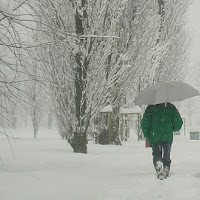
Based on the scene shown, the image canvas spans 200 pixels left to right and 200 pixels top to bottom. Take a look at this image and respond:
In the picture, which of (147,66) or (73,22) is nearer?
(73,22)

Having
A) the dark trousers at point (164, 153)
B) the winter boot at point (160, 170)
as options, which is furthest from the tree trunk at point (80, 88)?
the winter boot at point (160, 170)

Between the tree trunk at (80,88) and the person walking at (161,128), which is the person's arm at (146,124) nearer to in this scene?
the person walking at (161,128)

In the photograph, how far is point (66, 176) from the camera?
618cm

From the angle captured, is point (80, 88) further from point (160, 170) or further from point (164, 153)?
point (160, 170)

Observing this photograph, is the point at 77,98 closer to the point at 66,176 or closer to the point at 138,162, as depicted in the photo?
the point at 138,162

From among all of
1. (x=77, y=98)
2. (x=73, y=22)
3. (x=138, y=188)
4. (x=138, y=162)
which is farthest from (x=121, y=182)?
(x=73, y=22)

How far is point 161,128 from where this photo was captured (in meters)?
6.55

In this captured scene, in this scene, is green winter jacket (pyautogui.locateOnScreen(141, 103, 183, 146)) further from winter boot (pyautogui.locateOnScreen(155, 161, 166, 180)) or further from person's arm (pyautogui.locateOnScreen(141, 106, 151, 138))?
winter boot (pyautogui.locateOnScreen(155, 161, 166, 180))

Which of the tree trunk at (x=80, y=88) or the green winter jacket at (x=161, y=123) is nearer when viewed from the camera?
the green winter jacket at (x=161, y=123)

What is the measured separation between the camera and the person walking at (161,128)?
652 cm

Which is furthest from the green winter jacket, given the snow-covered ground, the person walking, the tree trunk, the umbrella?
the tree trunk

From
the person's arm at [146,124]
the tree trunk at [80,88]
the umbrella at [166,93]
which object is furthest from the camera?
the tree trunk at [80,88]

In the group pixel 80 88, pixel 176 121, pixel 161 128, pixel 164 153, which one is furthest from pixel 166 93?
pixel 80 88

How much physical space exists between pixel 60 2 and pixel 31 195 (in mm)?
6395
